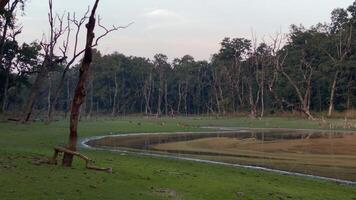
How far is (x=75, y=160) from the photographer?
20.3m

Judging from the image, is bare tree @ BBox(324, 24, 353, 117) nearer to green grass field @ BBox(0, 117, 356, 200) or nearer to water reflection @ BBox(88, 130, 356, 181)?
water reflection @ BBox(88, 130, 356, 181)

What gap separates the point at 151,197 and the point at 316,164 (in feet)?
51.8

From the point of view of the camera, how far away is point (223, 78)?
125 m

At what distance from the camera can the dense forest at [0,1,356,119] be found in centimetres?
7440

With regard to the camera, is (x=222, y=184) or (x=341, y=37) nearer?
(x=222, y=184)

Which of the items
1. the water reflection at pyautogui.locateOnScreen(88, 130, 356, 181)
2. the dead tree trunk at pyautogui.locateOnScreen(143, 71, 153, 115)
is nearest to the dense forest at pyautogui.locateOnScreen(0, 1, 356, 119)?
the dead tree trunk at pyautogui.locateOnScreen(143, 71, 153, 115)

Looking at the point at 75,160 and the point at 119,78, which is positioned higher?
the point at 119,78

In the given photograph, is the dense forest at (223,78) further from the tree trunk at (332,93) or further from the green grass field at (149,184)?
the green grass field at (149,184)

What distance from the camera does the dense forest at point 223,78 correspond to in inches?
2929

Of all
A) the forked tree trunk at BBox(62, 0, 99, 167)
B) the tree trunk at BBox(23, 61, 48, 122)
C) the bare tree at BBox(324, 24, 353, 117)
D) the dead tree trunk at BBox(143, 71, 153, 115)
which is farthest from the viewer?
the dead tree trunk at BBox(143, 71, 153, 115)

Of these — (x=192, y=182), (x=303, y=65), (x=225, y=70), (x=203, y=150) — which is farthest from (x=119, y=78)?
(x=192, y=182)

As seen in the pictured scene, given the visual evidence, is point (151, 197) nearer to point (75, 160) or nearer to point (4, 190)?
point (4, 190)

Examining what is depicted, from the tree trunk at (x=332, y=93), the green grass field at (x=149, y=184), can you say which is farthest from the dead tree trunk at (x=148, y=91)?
the green grass field at (x=149, y=184)

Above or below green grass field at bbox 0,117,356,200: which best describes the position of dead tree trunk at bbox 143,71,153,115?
above
